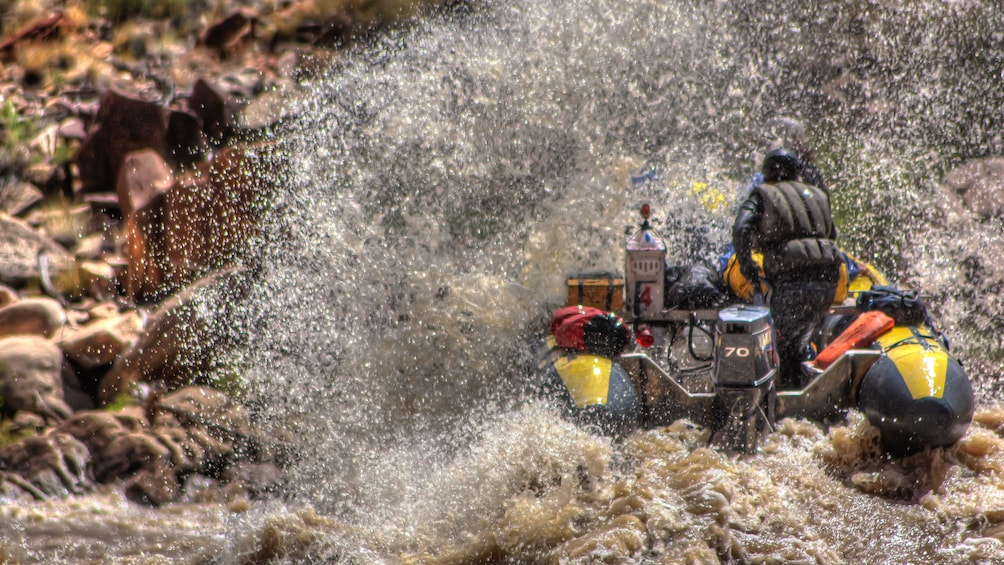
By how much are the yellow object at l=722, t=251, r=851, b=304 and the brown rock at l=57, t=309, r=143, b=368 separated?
506 cm

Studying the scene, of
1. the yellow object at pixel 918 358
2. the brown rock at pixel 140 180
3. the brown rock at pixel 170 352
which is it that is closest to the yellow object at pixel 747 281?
the yellow object at pixel 918 358

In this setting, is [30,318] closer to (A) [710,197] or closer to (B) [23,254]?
(B) [23,254]

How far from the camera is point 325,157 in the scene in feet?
30.6

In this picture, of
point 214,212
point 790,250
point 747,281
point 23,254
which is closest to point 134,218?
point 214,212

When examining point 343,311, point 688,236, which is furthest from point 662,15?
point 343,311

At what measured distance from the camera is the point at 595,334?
5164 millimetres

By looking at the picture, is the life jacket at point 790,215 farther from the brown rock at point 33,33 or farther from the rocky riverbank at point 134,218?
the brown rock at point 33,33

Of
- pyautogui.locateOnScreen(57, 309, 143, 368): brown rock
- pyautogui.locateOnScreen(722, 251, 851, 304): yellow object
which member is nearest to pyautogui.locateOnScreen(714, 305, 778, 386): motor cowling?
pyautogui.locateOnScreen(722, 251, 851, 304): yellow object

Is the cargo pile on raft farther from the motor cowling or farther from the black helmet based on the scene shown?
the black helmet

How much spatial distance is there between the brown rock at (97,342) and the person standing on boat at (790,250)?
5301 millimetres

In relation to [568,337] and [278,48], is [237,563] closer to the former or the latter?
[568,337]

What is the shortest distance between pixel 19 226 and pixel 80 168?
1095 millimetres

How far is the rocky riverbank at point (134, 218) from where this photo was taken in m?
6.42

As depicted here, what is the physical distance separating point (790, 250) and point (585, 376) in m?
1.67
